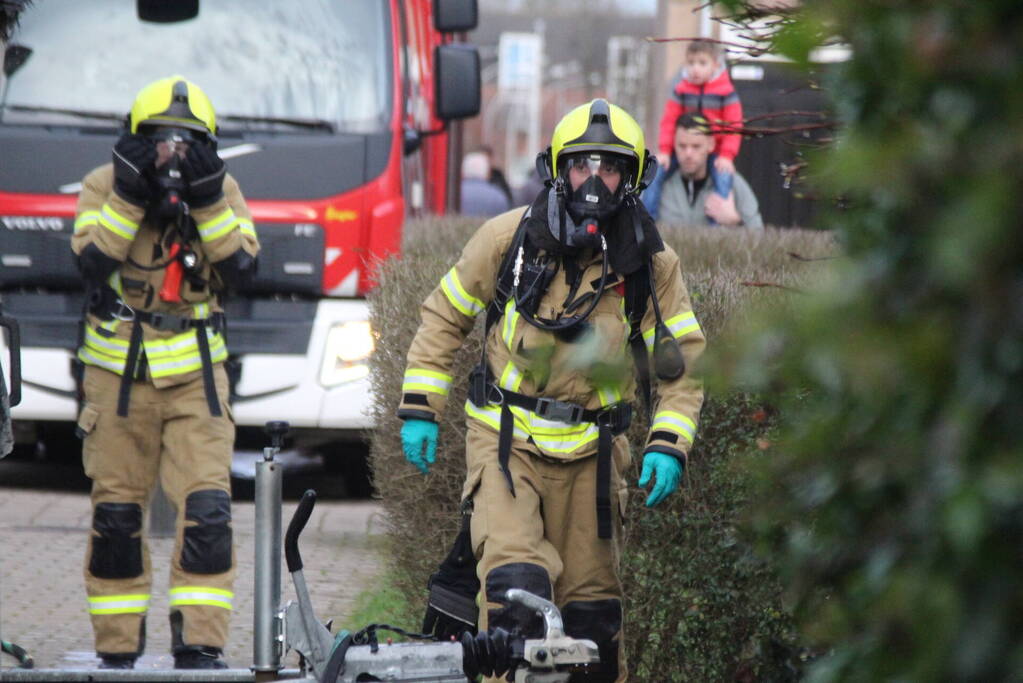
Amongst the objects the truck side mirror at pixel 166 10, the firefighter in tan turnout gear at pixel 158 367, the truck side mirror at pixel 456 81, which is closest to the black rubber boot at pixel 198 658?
the firefighter in tan turnout gear at pixel 158 367

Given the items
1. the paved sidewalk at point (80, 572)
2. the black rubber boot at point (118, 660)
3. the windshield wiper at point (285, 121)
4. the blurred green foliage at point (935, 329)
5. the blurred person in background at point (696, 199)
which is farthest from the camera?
the blurred person in background at point (696, 199)

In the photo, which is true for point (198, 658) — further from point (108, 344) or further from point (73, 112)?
point (73, 112)

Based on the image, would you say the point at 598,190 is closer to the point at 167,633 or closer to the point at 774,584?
the point at 774,584

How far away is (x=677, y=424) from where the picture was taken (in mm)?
4281

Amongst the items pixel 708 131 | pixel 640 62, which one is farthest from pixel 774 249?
pixel 640 62

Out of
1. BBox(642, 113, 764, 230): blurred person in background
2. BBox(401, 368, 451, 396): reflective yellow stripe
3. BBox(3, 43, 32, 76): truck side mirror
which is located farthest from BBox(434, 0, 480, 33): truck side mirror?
BBox(401, 368, 451, 396): reflective yellow stripe

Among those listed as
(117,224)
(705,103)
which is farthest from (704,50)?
(117,224)

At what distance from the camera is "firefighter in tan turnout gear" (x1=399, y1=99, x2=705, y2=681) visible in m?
4.30

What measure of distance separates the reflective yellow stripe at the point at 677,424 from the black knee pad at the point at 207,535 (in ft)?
5.29

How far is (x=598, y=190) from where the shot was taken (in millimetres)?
4320

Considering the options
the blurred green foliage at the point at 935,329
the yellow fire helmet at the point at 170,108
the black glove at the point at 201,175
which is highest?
the blurred green foliage at the point at 935,329

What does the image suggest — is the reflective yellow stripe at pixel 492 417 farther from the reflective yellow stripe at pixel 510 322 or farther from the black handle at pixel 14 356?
the black handle at pixel 14 356

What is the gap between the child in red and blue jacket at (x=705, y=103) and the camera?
868 centimetres

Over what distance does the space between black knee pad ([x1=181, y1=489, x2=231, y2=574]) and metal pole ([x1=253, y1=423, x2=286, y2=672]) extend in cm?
82
